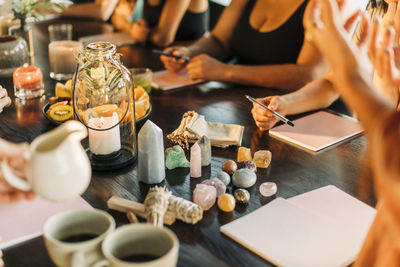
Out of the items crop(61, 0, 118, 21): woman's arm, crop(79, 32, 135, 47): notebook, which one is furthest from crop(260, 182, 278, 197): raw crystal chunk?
crop(61, 0, 118, 21): woman's arm

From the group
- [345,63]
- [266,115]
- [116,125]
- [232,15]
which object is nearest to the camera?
[345,63]

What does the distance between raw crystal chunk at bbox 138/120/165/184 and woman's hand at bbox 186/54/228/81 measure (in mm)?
735

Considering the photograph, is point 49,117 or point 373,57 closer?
point 373,57

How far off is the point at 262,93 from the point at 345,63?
1055 millimetres

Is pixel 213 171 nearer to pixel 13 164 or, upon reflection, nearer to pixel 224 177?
pixel 224 177

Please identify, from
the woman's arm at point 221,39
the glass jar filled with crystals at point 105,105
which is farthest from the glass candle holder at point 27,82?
the woman's arm at point 221,39

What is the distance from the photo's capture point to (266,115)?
140 cm

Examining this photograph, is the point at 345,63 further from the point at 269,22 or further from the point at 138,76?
the point at 269,22

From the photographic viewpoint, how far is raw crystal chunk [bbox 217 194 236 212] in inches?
39.1

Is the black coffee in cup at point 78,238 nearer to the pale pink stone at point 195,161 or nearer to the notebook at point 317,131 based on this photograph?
the pale pink stone at point 195,161

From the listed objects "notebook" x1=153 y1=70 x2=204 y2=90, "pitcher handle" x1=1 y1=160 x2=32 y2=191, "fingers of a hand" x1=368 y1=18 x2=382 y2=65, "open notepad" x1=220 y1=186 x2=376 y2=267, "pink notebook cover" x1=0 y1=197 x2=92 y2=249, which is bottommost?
"notebook" x1=153 y1=70 x2=204 y2=90

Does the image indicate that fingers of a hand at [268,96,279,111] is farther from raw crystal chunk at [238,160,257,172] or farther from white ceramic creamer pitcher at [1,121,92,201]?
white ceramic creamer pitcher at [1,121,92,201]

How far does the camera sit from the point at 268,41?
206cm

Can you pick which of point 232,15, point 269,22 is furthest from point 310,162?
point 232,15
